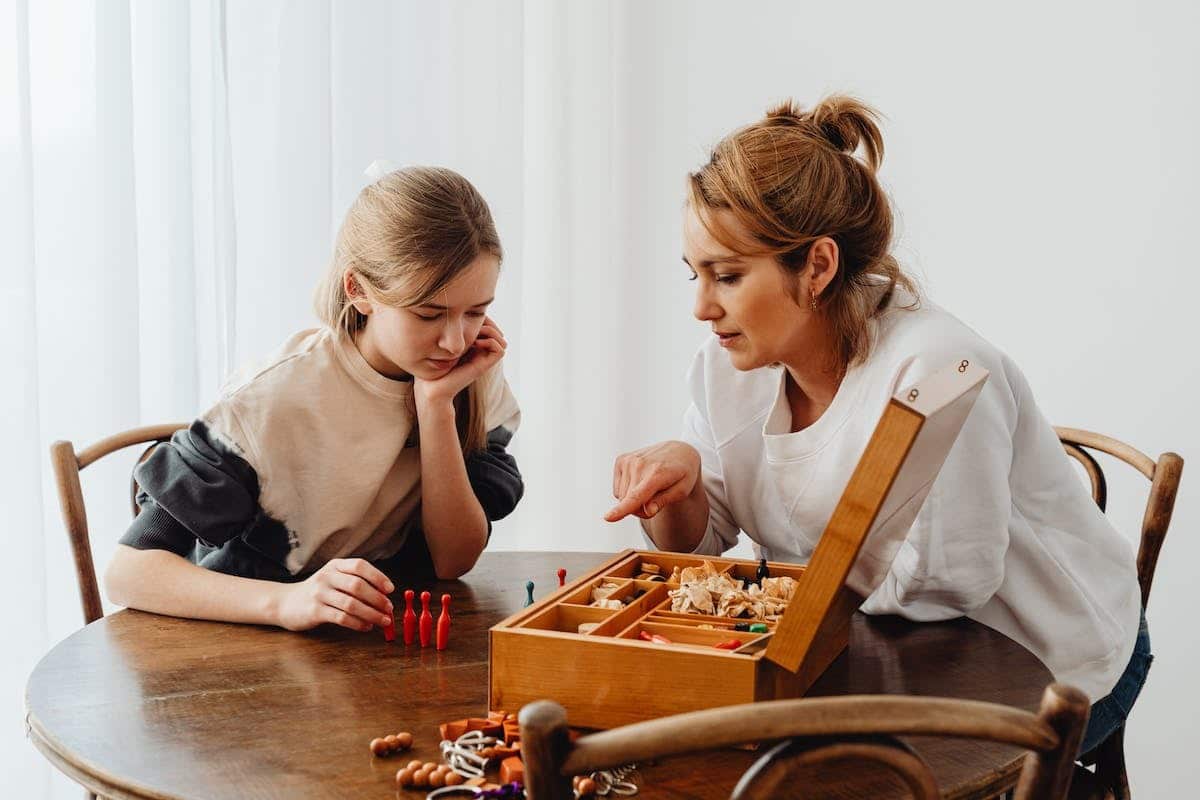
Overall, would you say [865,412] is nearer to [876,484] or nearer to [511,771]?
[876,484]

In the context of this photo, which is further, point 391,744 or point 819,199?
point 819,199

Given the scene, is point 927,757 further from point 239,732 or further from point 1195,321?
point 1195,321

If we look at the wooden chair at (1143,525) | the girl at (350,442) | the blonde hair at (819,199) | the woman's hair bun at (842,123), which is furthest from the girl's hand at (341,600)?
the wooden chair at (1143,525)

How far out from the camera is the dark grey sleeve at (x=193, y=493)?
1.53 meters

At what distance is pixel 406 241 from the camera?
63.6 inches

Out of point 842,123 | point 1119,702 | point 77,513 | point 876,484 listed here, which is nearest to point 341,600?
point 77,513

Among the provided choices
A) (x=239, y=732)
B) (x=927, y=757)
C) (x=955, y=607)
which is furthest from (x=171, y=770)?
(x=955, y=607)

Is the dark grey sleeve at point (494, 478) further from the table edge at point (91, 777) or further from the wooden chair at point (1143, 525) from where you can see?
the wooden chair at point (1143, 525)

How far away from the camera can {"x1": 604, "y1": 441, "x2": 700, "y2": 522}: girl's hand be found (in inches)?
67.1

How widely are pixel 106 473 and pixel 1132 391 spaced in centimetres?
212

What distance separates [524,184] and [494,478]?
5.36 feet

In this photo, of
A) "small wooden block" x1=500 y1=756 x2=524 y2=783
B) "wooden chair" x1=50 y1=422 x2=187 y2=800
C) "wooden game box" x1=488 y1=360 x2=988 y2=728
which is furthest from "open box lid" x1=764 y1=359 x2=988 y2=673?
"wooden chair" x1=50 y1=422 x2=187 y2=800

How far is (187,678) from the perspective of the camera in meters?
1.29

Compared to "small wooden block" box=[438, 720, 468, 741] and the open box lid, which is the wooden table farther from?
the open box lid
